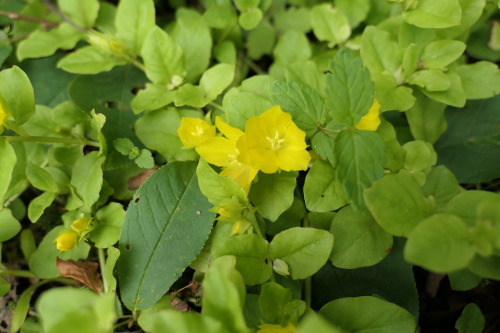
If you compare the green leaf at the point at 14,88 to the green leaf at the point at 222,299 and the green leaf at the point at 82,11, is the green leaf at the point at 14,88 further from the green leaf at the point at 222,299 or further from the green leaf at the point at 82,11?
the green leaf at the point at 222,299

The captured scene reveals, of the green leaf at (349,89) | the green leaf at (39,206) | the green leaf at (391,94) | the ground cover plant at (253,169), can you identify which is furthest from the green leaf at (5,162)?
the green leaf at (391,94)

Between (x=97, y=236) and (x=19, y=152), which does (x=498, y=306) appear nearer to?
(x=97, y=236)

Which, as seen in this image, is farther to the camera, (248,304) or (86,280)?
(86,280)

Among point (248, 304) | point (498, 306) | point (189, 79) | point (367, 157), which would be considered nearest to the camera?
point (367, 157)

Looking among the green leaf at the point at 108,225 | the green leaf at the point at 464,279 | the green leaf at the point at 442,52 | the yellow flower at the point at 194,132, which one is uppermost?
the green leaf at the point at 442,52

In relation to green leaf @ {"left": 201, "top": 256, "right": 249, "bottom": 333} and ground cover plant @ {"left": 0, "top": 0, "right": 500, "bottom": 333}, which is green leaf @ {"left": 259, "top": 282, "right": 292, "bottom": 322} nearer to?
ground cover plant @ {"left": 0, "top": 0, "right": 500, "bottom": 333}

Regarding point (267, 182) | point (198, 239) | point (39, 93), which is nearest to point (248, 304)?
point (198, 239)

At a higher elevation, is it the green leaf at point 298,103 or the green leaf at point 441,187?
the green leaf at point 298,103
